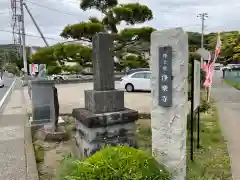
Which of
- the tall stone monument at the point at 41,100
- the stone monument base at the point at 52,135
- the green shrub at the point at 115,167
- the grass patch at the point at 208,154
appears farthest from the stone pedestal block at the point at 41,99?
the green shrub at the point at 115,167

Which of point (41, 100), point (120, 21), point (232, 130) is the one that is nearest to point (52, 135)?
point (41, 100)

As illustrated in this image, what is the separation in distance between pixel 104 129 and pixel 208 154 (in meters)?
2.02

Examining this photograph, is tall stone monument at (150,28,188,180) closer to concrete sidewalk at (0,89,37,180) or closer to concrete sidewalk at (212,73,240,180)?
concrete sidewalk at (212,73,240,180)

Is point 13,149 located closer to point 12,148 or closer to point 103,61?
point 12,148

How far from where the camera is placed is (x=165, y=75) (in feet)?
9.20

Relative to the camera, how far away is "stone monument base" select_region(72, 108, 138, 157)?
412 centimetres

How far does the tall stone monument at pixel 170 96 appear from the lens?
2.76 m

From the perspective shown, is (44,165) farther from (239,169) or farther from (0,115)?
(0,115)

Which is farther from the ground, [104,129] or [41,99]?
[41,99]

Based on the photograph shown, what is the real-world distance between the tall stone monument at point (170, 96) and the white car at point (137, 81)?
41.1ft

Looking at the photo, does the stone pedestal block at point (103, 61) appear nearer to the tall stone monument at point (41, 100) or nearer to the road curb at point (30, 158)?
Answer: the road curb at point (30, 158)

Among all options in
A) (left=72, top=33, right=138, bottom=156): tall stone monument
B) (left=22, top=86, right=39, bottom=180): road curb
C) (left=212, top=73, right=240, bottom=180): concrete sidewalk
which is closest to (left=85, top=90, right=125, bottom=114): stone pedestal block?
(left=72, top=33, right=138, bottom=156): tall stone monument

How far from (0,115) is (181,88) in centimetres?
821

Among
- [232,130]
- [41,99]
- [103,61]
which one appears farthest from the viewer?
[41,99]
